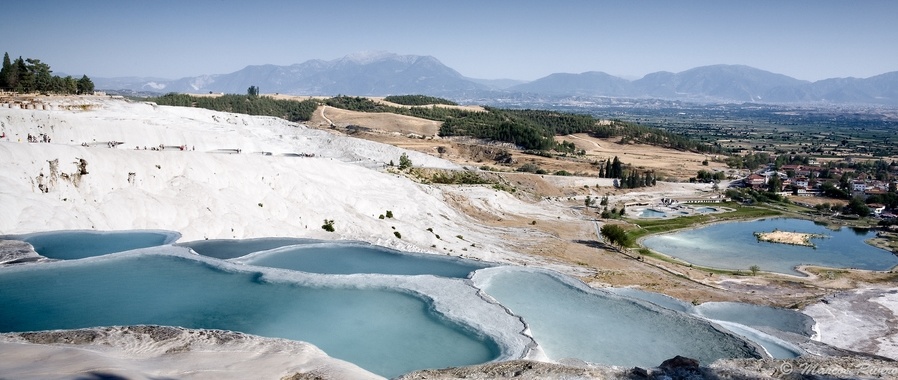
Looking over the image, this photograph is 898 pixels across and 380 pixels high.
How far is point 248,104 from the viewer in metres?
102

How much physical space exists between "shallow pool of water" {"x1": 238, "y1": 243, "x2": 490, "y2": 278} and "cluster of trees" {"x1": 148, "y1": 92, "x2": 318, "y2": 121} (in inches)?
2495

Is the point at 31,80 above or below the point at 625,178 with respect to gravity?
above

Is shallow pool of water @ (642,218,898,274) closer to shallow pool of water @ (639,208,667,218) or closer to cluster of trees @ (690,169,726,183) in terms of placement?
shallow pool of water @ (639,208,667,218)

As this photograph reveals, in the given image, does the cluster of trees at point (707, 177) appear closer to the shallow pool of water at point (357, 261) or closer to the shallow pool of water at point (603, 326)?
the shallow pool of water at point (357, 261)

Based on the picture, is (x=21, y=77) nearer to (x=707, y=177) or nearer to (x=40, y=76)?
(x=40, y=76)

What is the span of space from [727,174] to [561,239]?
71.6 m

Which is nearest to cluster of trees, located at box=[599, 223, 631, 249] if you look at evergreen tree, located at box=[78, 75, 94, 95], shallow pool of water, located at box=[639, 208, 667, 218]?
shallow pool of water, located at box=[639, 208, 667, 218]

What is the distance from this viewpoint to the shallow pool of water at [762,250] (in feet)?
156

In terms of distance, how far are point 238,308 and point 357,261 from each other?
31.6ft

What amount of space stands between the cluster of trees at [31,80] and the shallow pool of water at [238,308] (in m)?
43.9

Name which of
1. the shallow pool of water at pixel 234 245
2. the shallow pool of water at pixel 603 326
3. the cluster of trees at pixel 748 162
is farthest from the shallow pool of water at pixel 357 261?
the cluster of trees at pixel 748 162

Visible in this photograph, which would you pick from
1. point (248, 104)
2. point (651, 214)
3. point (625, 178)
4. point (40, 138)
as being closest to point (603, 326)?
point (40, 138)

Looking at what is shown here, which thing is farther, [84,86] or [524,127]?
[524,127]

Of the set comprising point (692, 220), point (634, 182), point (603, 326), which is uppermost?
point (603, 326)
